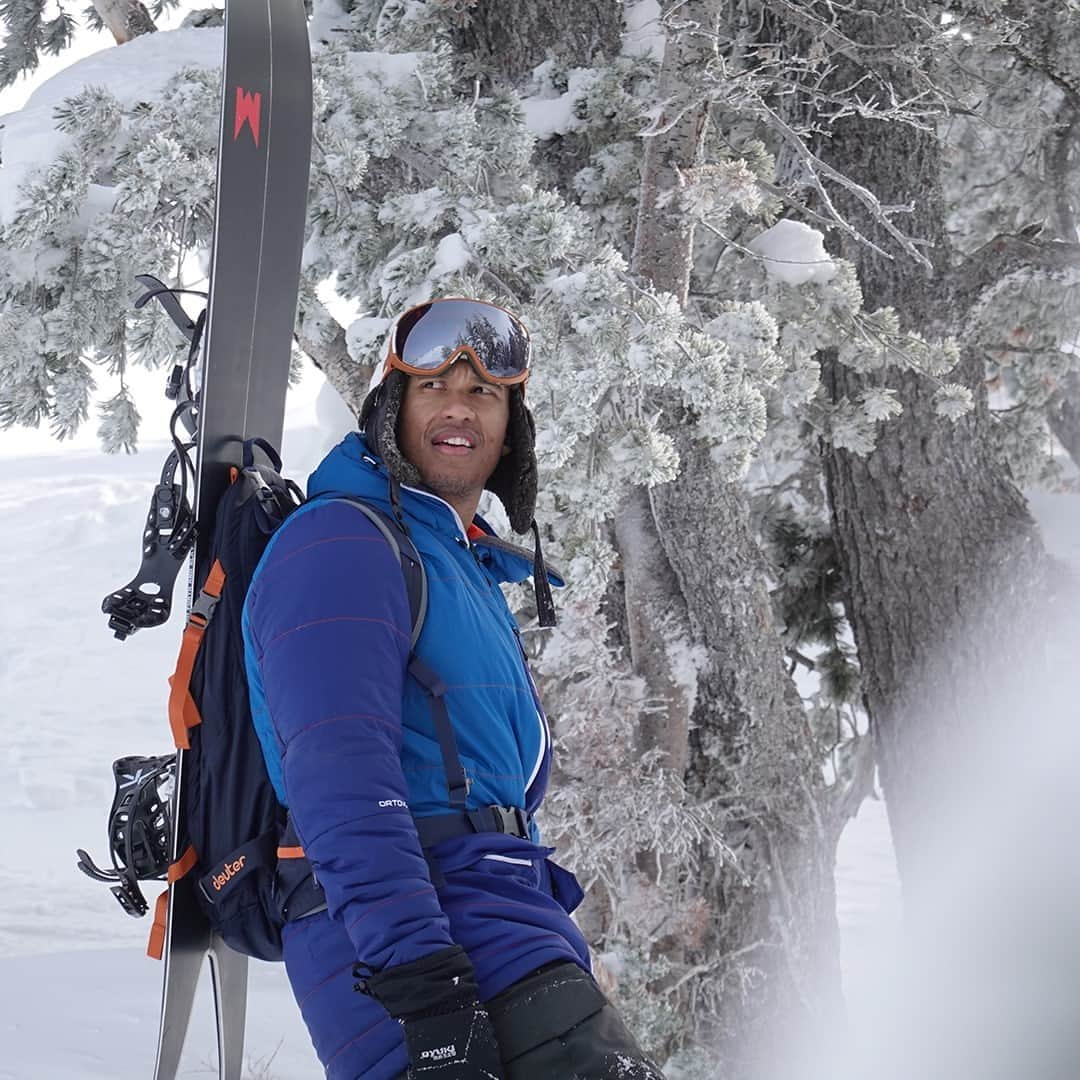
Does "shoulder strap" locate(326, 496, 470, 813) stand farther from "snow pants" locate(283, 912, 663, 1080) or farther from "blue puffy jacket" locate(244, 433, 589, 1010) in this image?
"snow pants" locate(283, 912, 663, 1080)

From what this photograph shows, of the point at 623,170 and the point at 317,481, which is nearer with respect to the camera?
the point at 317,481

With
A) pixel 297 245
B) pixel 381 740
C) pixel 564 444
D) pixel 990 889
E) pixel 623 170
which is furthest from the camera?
pixel 990 889

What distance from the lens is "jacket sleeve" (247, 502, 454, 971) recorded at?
164 centimetres

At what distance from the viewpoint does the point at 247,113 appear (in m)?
2.85

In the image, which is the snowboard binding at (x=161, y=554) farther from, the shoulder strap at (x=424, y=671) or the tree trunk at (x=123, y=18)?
the tree trunk at (x=123, y=18)

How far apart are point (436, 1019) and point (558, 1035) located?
22 centimetres

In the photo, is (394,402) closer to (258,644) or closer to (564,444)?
(258,644)

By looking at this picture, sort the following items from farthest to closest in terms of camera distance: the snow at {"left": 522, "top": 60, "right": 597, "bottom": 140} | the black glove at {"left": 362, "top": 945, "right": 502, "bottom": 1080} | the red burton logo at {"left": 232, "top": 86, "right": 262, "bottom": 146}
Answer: the snow at {"left": 522, "top": 60, "right": 597, "bottom": 140} → the red burton logo at {"left": 232, "top": 86, "right": 262, "bottom": 146} → the black glove at {"left": 362, "top": 945, "right": 502, "bottom": 1080}

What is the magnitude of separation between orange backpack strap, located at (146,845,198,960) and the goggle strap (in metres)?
0.90

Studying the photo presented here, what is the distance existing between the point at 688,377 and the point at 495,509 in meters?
0.84

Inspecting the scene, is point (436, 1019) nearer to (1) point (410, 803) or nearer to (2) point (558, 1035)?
(2) point (558, 1035)

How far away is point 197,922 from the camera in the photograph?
2.33m

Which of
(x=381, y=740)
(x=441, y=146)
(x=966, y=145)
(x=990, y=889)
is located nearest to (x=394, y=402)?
(x=381, y=740)

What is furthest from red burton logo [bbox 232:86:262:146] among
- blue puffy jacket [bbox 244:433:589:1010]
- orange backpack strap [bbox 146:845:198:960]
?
orange backpack strap [bbox 146:845:198:960]
